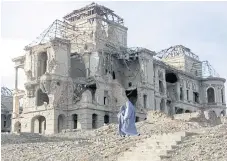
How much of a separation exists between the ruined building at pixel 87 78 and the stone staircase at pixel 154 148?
34.7 m

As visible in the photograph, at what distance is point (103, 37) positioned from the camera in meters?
64.7

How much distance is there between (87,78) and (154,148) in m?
41.1

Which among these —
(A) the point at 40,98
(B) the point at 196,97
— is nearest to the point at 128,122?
(A) the point at 40,98

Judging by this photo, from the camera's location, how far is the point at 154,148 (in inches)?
809

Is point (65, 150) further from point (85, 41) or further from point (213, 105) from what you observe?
point (213, 105)

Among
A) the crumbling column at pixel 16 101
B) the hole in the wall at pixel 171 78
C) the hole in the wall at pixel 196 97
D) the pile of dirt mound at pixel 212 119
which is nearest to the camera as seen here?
the pile of dirt mound at pixel 212 119

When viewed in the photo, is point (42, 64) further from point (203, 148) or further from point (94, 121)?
point (203, 148)

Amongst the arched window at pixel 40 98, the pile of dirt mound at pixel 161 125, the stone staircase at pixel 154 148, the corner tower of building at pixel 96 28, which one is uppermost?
the corner tower of building at pixel 96 28

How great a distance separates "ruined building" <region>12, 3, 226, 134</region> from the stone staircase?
34.7m

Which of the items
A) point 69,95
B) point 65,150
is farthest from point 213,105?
point 65,150

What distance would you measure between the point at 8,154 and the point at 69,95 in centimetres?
3346

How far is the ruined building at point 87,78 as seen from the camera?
57.4 meters

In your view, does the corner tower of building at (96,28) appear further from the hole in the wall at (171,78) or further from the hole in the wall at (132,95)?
the hole in the wall at (171,78)

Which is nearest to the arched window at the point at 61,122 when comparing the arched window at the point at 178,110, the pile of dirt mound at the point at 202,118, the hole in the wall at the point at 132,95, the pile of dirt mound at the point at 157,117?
the hole in the wall at the point at 132,95
